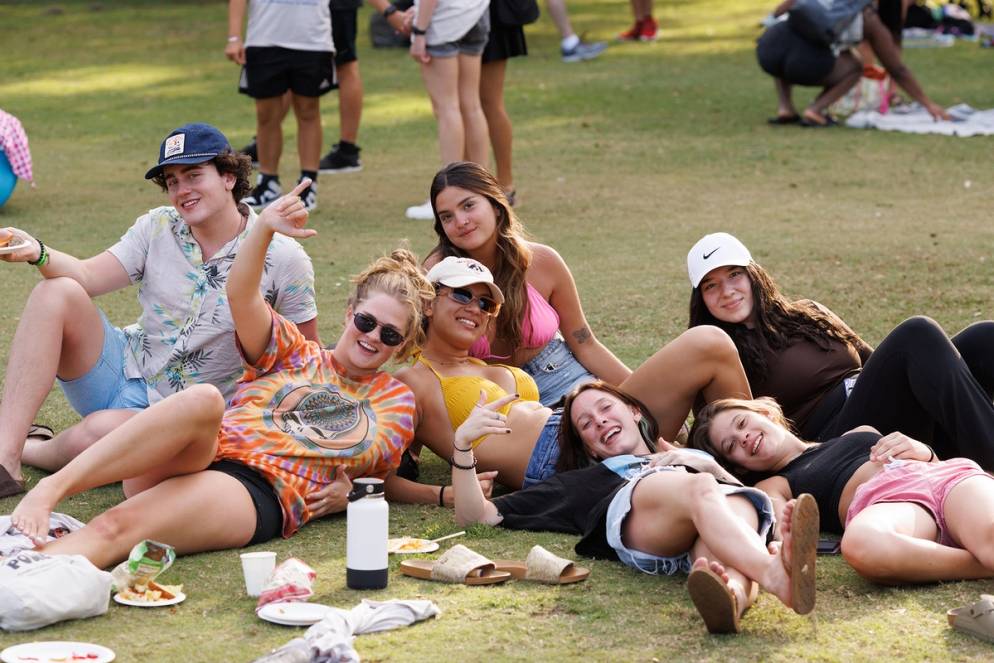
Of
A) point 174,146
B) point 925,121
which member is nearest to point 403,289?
point 174,146

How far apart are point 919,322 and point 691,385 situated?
0.73 metres

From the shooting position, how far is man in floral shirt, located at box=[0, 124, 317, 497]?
448 cm

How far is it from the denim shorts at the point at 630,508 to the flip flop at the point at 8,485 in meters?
1.90

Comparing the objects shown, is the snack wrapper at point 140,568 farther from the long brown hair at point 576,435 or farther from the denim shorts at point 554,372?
the denim shorts at point 554,372

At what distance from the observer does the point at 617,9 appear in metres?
20.3

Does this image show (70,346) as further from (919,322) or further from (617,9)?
(617,9)

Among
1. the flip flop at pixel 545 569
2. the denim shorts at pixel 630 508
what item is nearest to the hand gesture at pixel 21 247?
the flip flop at pixel 545 569

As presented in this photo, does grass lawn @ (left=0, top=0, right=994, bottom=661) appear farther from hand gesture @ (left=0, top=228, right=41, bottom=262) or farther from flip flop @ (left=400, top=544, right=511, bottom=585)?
hand gesture @ (left=0, top=228, right=41, bottom=262)

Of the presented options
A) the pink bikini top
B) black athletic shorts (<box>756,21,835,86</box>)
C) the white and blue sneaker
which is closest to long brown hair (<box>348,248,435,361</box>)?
the pink bikini top

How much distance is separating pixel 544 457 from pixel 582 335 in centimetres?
82

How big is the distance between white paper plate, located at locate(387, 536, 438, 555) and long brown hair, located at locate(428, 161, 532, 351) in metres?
1.15

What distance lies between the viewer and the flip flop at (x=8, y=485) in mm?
4406

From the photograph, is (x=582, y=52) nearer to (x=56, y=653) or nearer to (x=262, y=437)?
(x=262, y=437)

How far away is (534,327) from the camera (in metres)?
4.99
